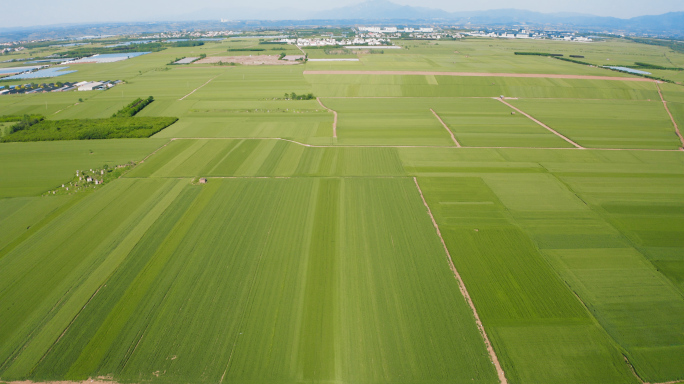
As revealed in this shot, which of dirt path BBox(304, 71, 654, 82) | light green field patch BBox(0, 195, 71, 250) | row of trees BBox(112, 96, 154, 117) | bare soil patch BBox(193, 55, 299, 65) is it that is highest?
bare soil patch BBox(193, 55, 299, 65)

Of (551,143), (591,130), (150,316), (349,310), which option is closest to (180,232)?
(150,316)

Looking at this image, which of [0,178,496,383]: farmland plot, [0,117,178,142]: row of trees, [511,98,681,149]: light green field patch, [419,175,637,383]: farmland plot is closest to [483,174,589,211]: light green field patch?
[419,175,637,383]: farmland plot

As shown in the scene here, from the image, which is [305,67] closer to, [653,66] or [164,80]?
[164,80]

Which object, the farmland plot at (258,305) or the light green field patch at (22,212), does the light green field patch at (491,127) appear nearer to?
the farmland plot at (258,305)

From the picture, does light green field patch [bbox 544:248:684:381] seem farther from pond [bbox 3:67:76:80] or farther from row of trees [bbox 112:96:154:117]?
pond [bbox 3:67:76:80]

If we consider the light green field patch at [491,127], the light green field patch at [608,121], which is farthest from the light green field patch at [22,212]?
the light green field patch at [608,121]
